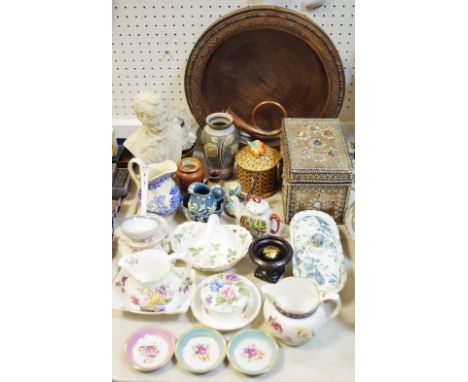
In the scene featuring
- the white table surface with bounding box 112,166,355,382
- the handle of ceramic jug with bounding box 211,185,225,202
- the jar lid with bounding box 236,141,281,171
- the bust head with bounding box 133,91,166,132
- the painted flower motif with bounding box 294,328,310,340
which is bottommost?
the white table surface with bounding box 112,166,355,382

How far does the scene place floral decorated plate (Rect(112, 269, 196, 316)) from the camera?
1283 mm

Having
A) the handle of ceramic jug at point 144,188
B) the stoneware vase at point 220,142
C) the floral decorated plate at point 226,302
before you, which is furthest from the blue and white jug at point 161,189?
the floral decorated plate at point 226,302

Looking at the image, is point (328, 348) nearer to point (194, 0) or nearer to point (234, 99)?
point (234, 99)

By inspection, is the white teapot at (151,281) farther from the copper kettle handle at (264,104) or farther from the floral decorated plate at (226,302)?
the copper kettle handle at (264,104)

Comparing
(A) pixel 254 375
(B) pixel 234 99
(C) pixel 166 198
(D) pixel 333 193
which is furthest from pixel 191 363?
(B) pixel 234 99

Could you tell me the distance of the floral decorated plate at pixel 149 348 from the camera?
1.18 metres

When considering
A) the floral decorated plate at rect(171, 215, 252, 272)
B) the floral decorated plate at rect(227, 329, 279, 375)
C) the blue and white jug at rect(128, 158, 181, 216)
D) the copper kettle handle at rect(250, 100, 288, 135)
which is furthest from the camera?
the copper kettle handle at rect(250, 100, 288, 135)

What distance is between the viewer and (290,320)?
1176 mm

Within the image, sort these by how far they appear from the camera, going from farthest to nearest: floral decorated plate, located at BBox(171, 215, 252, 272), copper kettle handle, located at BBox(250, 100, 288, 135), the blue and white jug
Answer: copper kettle handle, located at BBox(250, 100, 288, 135) < the blue and white jug < floral decorated plate, located at BBox(171, 215, 252, 272)

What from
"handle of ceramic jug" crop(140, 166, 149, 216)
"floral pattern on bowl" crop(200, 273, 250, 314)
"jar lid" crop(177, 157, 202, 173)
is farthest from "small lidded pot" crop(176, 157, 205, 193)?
"floral pattern on bowl" crop(200, 273, 250, 314)

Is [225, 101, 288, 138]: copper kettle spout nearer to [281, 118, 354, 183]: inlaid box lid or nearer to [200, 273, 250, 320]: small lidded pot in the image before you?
[281, 118, 354, 183]: inlaid box lid

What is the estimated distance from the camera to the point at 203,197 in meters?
1.58

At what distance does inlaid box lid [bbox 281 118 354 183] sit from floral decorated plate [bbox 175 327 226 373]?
56 cm

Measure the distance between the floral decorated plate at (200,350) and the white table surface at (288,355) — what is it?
0.07 feet
